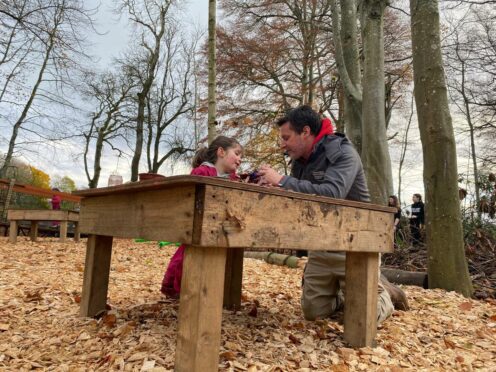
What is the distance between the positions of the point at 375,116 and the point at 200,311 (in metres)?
4.89

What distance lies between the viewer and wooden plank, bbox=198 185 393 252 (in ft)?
4.74

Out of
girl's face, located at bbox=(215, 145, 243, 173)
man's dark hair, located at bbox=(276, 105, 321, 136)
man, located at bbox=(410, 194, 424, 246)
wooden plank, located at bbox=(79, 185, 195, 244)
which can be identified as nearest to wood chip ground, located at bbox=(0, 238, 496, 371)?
wooden plank, located at bbox=(79, 185, 195, 244)

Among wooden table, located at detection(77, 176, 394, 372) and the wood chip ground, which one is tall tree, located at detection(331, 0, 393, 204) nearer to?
the wood chip ground

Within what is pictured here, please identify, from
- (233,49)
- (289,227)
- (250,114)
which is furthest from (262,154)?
(289,227)

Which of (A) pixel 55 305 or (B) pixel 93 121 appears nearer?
(A) pixel 55 305

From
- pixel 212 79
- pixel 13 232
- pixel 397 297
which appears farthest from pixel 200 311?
pixel 13 232

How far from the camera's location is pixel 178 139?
19.2 metres

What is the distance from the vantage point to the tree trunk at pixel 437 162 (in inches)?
163

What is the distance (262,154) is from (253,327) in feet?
40.4

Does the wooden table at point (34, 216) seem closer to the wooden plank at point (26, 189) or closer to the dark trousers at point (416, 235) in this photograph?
the wooden plank at point (26, 189)

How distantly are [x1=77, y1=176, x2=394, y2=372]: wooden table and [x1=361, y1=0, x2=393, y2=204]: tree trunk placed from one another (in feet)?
11.4

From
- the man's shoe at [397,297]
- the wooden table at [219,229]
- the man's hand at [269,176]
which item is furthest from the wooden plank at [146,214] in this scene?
the man's shoe at [397,297]

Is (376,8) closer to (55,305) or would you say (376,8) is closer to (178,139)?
(55,305)

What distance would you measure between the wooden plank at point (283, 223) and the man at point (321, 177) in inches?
10.0
